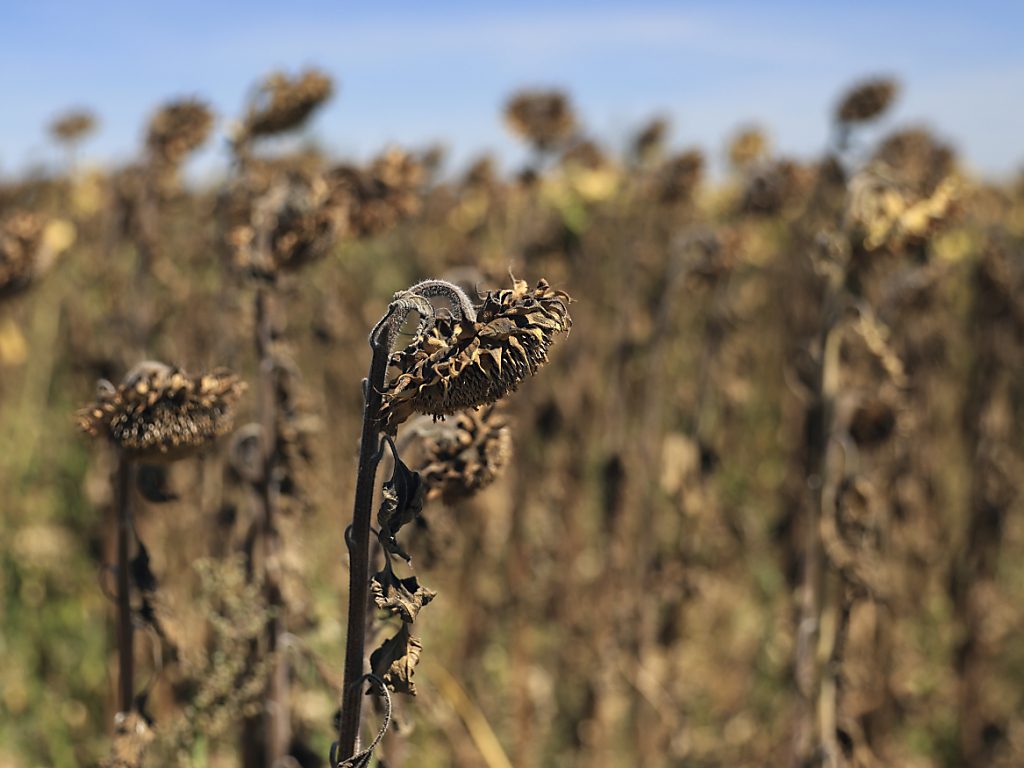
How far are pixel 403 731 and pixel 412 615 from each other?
0.56 metres

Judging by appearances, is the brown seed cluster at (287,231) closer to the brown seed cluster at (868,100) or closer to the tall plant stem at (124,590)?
the tall plant stem at (124,590)

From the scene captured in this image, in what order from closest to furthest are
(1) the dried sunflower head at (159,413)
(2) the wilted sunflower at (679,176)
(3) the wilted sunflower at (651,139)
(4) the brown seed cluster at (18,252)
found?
(1) the dried sunflower head at (159,413) < (4) the brown seed cluster at (18,252) < (2) the wilted sunflower at (679,176) < (3) the wilted sunflower at (651,139)

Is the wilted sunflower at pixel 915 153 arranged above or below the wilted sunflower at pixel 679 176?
above

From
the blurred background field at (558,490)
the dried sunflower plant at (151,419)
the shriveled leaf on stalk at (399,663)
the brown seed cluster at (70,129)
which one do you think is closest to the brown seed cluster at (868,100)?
the blurred background field at (558,490)

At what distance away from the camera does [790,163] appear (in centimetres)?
441

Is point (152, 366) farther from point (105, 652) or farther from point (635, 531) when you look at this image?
point (635, 531)

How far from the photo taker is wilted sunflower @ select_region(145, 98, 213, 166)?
333 centimetres

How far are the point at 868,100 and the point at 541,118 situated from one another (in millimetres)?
1408

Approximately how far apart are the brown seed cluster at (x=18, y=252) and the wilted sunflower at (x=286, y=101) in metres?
0.94

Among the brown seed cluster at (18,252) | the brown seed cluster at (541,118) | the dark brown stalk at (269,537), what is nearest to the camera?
the dark brown stalk at (269,537)

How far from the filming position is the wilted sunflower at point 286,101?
8.45ft

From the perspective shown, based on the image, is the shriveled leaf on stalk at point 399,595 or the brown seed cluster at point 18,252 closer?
the shriveled leaf on stalk at point 399,595

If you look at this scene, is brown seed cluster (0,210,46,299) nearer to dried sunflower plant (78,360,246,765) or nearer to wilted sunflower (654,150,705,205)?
dried sunflower plant (78,360,246,765)

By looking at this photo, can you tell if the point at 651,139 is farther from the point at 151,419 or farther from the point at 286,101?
the point at 151,419
